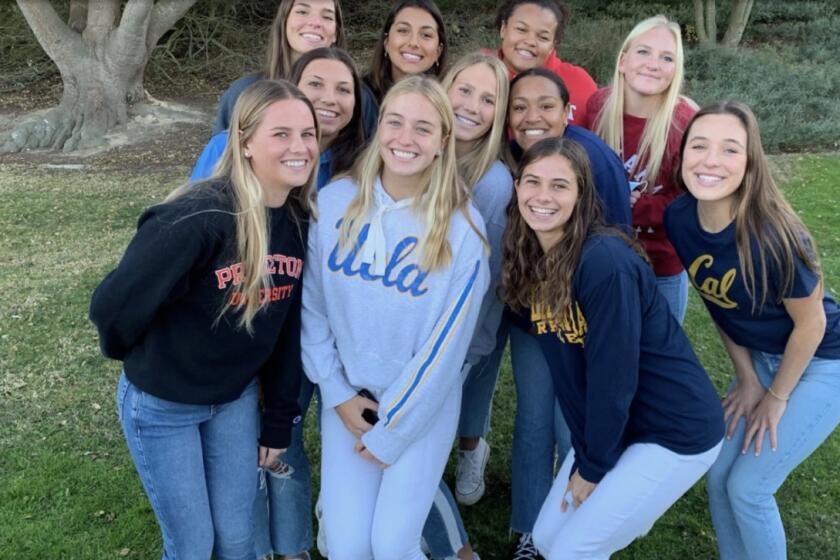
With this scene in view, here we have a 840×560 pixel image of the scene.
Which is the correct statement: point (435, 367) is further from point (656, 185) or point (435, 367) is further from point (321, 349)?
point (656, 185)

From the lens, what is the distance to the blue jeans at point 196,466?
2609 millimetres

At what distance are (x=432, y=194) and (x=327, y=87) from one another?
2.30ft

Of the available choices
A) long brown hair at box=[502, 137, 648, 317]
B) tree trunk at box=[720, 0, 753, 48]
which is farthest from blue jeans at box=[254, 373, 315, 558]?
tree trunk at box=[720, 0, 753, 48]

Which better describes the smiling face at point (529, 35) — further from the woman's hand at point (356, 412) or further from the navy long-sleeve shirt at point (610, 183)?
the woman's hand at point (356, 412)

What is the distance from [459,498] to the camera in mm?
3945

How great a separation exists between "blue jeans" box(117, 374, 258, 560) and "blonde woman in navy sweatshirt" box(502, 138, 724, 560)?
1155 mm

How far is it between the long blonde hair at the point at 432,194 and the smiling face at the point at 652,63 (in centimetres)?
104

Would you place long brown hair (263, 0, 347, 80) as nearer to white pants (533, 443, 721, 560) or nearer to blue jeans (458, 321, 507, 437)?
blue jeans (458, 321, 507, 437)

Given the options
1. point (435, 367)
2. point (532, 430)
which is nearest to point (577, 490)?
point (532, 430)

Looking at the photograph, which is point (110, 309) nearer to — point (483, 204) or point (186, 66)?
point (483, 204)

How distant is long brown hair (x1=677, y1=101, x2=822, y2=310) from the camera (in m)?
2.63

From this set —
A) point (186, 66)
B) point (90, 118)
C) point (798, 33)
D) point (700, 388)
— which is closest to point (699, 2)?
point (798, 33)

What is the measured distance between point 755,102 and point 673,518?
11551mm

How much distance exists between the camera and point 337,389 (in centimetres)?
294
